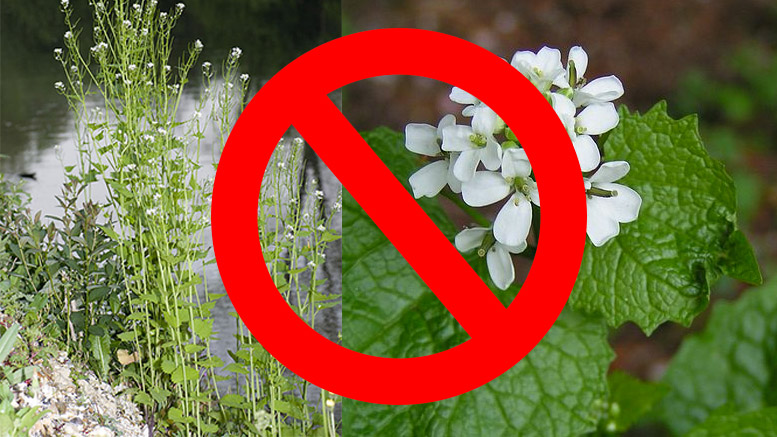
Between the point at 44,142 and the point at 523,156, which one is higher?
the point at 44,142

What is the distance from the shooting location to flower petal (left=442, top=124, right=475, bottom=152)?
27.7 inches

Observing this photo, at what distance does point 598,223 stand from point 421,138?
192 mm

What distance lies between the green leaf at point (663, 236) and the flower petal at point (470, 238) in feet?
0.45

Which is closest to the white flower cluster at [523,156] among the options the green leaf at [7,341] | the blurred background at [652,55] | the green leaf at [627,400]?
Answer: the green leaf at [627,400]

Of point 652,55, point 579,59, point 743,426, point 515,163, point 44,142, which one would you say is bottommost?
point 743,426

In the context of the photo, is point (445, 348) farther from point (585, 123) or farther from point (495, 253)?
point (585, 123)

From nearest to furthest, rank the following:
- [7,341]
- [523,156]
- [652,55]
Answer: [523,156]
[7,341]
[652,55]

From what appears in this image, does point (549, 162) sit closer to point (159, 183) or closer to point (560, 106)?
point (560, 106)

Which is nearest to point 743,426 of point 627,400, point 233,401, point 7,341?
point 627,400

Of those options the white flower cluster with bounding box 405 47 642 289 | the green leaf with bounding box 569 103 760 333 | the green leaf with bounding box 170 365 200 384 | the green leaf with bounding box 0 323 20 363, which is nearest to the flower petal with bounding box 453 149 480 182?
the white flower cluster with bounding box 405 47 642 289

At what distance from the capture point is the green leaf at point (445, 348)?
33.8 inches

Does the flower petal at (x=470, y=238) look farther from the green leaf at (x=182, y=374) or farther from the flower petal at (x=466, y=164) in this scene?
the green leaf at (x=182, y=374)

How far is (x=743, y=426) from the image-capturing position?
918mm

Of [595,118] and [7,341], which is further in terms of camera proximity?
[7,341]
